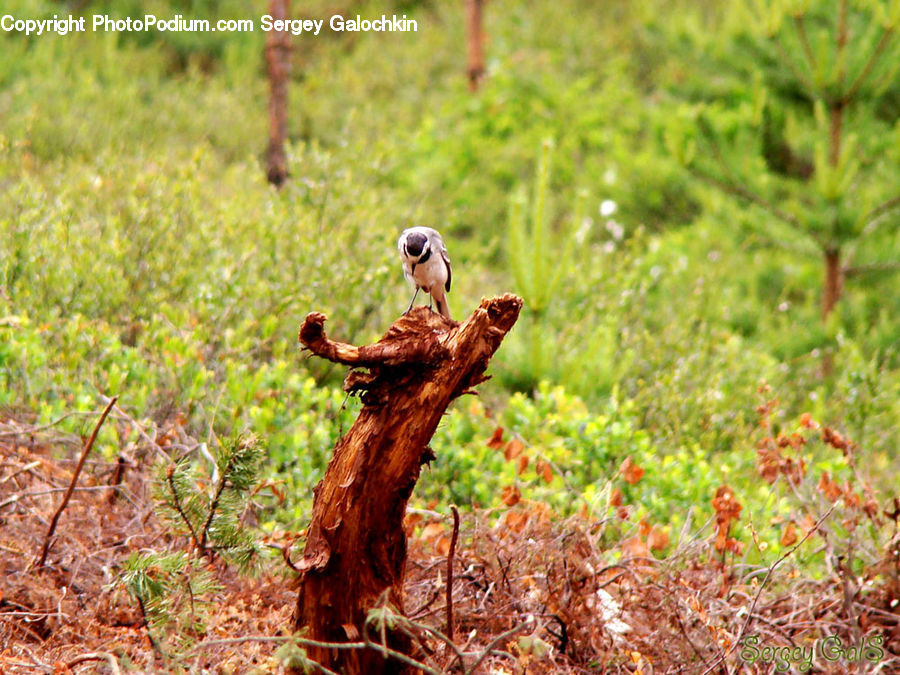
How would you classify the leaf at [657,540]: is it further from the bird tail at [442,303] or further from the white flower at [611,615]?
the bird tail at [442,303]

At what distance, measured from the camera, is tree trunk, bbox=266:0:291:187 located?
11.1 meters

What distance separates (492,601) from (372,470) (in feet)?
3.70

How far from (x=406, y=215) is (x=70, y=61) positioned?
7648 mm

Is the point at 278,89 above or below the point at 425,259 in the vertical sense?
above

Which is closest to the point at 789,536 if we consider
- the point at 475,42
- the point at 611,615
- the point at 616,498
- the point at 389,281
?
the point at 616,498

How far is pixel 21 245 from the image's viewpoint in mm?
6340

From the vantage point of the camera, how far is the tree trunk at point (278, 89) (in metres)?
11.1

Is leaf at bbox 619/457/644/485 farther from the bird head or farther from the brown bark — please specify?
the brown bark

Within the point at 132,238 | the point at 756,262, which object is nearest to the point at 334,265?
the point at 132,238

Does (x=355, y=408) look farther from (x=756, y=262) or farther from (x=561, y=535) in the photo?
(x=756, y=262)

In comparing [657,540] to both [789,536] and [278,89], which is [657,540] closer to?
[789,536]

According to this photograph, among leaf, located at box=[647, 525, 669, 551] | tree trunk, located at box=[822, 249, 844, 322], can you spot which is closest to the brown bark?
tree trunk, located at box=[822, 249, 844, 322]

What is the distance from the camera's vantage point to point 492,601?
4.13m

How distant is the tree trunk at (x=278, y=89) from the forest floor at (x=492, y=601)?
22.6ft
